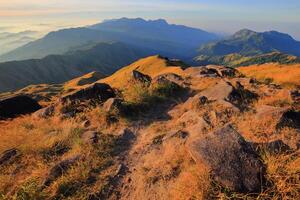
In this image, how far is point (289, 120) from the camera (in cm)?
1221

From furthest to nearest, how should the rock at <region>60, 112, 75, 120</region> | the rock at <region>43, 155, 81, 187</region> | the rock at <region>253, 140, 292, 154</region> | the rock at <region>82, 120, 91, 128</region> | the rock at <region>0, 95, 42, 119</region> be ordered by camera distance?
the rock at <region>0, 95, 42, 119</region> → the rock at <region>60, 112, 75, 120</region> → the rock at <region>82, 120, 91, 128</region> → the rock at <region>43, 155, 81, 187</region> → the rock at <region>253, 140, 292, 154</region>

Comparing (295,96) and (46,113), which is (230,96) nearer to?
(295,96)

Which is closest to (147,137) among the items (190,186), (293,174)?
(190,186)

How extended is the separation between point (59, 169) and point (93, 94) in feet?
29.8

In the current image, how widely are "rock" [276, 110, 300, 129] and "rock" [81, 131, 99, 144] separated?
6325mm

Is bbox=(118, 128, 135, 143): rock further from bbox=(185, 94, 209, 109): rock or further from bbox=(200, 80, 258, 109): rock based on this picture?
bbox=(200, 80, 258, 109): rock

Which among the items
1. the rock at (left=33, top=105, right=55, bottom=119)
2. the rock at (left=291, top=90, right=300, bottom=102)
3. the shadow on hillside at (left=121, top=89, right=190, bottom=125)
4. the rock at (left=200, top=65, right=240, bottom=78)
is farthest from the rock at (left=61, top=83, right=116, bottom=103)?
the rock at (left=291, top=90, right=300, bottom=102)

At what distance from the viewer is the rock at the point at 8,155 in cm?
1176

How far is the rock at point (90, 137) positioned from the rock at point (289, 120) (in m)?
6.32

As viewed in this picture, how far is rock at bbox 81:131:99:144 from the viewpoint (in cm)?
1244

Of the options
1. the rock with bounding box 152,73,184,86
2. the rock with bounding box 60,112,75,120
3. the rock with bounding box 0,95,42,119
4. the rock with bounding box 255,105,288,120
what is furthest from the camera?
the rock with bounding box 0,95,42,119

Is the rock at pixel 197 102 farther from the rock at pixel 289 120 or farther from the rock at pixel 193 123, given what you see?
the rock at pixel 289 120

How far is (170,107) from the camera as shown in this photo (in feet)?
55.0

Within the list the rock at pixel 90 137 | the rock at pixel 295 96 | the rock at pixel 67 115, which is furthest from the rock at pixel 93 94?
the rock at pixel 295 96
